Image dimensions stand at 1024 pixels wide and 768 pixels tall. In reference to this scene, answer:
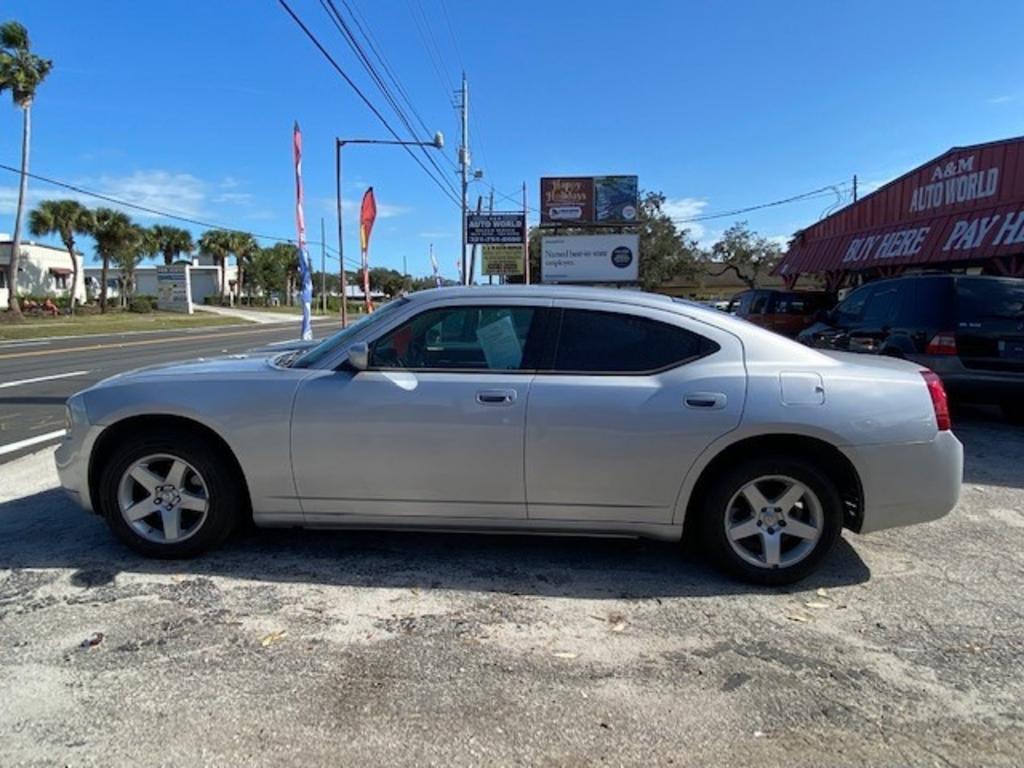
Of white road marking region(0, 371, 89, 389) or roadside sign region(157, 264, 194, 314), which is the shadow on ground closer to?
white road marking region(0, 371, 89, 389)

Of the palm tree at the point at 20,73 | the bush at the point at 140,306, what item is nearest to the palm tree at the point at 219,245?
the bush at the point at 140,306

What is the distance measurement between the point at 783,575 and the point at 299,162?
31.3 feet

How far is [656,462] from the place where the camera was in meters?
3.73

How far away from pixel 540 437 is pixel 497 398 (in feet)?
0.99

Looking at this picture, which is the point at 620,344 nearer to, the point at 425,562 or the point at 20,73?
the point at 425,562

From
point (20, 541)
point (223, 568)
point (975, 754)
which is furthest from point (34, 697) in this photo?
point (975, 754)

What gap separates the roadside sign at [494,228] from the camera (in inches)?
1403

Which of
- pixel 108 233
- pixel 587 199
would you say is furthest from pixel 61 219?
pixel 587 199

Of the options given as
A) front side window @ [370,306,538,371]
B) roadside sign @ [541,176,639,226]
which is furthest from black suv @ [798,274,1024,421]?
roadside sign @ [541,176,639,226]

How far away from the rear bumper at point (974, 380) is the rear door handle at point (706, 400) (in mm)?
4851

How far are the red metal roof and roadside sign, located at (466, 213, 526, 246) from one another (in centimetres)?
1776

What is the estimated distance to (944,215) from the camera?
15.8m

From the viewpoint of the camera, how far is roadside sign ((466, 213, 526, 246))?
35625 mm

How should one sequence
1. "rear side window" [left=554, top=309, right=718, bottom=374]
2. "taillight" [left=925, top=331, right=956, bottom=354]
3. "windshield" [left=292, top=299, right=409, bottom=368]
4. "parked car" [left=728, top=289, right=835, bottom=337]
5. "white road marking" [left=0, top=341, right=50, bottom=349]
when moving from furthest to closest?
"white road marking" [left=0, top=341, right=50, bottom=349]
"parked car" [left=728, top=289, right=835, bottom=337]
"taillight" [left=925, top=331, right=956, bottom=354]
"windshield" [left=292, top=299, right=409, bottom=368]
"rear side window" [left=554, top=309, right=718, bottom=374]
